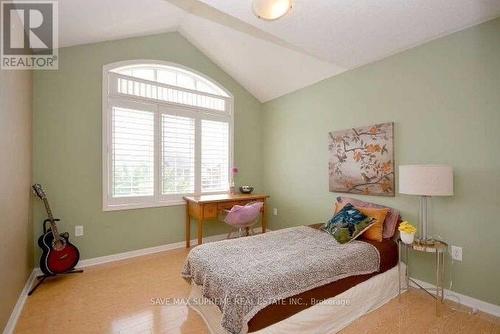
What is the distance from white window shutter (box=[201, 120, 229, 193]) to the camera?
3.98 m

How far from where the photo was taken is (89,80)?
118 inches

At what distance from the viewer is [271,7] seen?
1.71 m

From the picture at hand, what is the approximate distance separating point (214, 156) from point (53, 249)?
239 centimetres

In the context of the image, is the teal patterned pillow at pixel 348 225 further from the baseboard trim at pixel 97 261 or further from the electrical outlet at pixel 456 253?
the baseboard trim at pixel 97 261

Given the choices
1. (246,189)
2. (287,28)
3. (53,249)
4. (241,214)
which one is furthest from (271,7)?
(53,249)

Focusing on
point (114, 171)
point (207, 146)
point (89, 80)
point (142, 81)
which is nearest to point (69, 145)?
point (114, 171)

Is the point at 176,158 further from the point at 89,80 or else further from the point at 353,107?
the point at 353,107

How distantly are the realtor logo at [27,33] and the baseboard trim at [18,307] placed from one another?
1.91 m

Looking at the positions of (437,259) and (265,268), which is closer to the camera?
(265,268)

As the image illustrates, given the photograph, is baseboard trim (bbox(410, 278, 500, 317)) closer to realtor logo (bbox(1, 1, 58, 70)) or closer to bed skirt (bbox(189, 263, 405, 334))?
bed skirt (bbox(189, 263, 405, 334))

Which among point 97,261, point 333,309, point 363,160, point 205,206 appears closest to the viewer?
point 333,309

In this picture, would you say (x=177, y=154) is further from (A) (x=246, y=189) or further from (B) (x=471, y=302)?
(B) (x=471, y=302)

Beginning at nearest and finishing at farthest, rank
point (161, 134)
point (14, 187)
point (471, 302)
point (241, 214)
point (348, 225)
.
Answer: point (14, 187)
point (471, 302)
point (348, 225)
point (241, 214)
point (161, 134)

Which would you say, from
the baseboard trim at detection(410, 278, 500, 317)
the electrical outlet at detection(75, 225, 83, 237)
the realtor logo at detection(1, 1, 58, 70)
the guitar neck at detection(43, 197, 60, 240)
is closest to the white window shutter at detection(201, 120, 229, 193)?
the electrical outlet at detection(75, 225, 83, 237)
